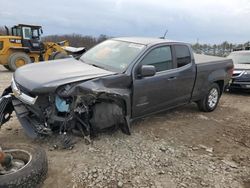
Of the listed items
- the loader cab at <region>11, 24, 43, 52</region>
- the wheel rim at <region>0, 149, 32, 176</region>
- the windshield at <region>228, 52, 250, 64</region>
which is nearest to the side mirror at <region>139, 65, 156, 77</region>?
the wheel rim at <region>0, 149, 32, 176</region>

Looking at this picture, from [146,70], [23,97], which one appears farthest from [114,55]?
[23,97]

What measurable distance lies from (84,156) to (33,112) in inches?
40.0

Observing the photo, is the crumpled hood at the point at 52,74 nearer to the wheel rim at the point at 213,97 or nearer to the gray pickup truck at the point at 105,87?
the gray pickup truck at the point at 105,87

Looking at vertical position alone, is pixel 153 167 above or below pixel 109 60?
below

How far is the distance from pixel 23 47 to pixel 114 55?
1075 centimetres

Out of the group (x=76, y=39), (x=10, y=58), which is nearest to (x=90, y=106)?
(x=10, y=58)

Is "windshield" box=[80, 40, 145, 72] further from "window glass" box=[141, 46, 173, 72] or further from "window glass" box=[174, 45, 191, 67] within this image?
"window glass" box=[174, 45, 191, 67]

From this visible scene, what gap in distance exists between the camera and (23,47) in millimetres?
14742

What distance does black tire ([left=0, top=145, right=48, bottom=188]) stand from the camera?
121 inches

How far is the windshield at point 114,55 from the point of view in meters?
5.08

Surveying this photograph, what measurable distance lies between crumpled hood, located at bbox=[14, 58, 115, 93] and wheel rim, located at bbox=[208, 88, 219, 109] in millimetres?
3368

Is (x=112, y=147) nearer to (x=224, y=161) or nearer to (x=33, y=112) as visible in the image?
(x=33, y=112)

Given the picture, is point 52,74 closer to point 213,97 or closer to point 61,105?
point 61,105

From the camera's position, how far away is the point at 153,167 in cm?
413
